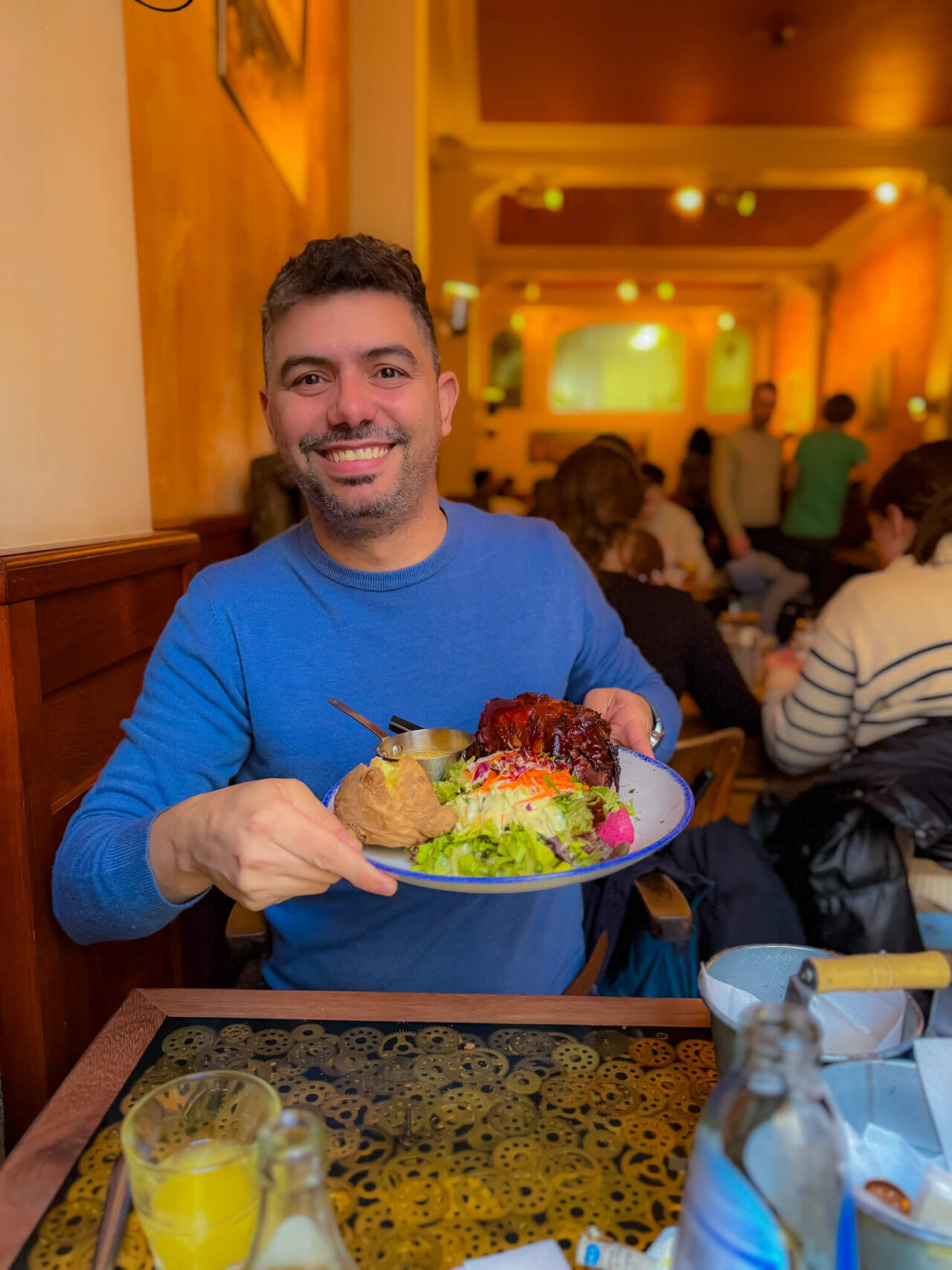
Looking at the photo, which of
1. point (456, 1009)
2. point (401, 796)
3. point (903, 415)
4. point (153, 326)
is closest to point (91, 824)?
point (401, 796)

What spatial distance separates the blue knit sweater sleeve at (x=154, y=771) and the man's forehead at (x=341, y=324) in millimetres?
497

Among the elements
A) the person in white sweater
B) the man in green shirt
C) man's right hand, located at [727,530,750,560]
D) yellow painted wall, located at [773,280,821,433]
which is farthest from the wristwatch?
yellow painted wall, located at [773,280,821,433]

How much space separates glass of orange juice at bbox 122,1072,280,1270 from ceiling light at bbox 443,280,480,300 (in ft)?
27.0

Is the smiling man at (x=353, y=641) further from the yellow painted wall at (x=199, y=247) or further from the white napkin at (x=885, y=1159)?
the yellow painted wall at (x=199, y=247)

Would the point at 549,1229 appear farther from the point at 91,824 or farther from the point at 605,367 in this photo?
the point at 605,367

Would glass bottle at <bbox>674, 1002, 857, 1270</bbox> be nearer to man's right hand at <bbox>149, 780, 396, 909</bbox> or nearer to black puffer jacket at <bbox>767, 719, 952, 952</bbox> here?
man's right hand at <bbox>149, 780, 396, 909</bbox>

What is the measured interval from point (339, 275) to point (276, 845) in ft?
3.44

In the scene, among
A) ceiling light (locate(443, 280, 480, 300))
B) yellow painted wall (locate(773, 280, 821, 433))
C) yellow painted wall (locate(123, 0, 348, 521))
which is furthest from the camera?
yellow painted wall (locate(773, 280, 821, 433))

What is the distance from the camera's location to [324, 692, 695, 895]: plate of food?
116 cm

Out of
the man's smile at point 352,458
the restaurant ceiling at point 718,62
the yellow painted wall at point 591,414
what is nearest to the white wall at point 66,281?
the man's smile at point 352,458

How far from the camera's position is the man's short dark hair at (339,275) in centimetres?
159

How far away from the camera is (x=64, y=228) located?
5.44ft

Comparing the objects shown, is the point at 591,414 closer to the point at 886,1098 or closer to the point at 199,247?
the point at 199,247

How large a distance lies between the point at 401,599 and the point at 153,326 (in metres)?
1.36
